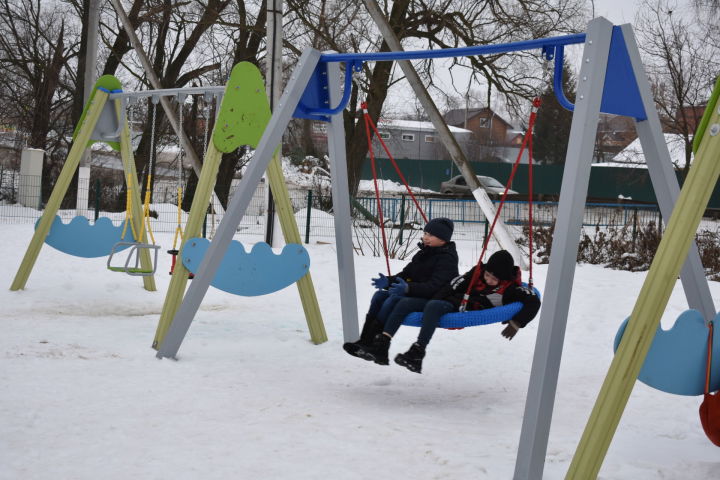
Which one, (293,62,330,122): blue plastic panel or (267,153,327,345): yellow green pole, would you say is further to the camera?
(267,153,327,345): yellow green pole

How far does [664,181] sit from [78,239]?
5766mm

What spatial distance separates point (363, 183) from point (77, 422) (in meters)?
33.4

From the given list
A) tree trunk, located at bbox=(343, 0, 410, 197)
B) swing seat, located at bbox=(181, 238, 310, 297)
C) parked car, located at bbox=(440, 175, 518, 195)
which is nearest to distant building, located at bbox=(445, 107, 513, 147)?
parked car, located at bbox=(440, 175, 518, 195)

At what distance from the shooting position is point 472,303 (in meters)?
4.34

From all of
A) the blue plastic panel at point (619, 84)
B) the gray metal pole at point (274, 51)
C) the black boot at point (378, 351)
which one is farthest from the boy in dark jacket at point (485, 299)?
the gray metal pole at point (274, 51)

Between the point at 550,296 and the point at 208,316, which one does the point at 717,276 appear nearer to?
the point at 208,316

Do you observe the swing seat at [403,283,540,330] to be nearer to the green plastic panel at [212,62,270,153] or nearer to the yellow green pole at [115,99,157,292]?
the green plastic panel at [212,62,270,153]

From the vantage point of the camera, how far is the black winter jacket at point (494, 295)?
13.7 feet

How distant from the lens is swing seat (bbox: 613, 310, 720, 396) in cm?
298

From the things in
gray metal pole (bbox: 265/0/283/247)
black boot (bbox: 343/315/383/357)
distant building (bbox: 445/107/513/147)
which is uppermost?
distant building (bbox: 445/107/513/147)

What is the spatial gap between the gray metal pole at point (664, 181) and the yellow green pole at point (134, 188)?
4871mm

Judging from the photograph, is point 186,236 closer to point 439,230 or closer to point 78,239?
point 439,230

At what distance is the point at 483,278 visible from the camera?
14.7 feet

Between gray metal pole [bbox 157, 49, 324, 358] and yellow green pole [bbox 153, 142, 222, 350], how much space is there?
258 millimetres
